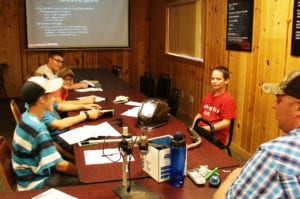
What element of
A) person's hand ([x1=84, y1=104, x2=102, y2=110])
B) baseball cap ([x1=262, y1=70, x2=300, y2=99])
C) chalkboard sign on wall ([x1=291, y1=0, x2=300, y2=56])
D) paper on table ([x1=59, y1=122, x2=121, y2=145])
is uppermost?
chalkboard sign on wall ([x1=291, y1=0, x2=300, y2=56])

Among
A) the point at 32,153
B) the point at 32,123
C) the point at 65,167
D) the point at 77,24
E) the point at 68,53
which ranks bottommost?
the point at 65,167

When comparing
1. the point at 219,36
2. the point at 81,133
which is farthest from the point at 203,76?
the point at 81,133

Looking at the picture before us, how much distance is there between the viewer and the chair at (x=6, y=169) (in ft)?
6.37

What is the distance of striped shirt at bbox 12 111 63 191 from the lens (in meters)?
1.89

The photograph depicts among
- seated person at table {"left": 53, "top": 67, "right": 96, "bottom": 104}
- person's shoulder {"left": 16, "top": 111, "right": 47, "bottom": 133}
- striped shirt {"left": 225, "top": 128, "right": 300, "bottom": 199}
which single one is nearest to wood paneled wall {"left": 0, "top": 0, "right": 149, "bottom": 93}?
seated person at table {"left": 53, "top": 67, "right": 96, "bottom": 104}

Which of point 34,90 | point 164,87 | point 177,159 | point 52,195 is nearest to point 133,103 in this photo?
point 164,87

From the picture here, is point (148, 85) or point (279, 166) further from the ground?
point (279, 166)

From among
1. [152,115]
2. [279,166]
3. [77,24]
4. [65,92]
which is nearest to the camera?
[279,166]

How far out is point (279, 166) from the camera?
103cm

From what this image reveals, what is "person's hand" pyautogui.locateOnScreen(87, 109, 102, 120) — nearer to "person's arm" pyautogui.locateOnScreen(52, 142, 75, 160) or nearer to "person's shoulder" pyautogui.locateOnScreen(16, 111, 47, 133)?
"person's arm" pyautogui.locateOnScreen(52, 142, 75, 160)

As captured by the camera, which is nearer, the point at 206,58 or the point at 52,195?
the point at 52,195

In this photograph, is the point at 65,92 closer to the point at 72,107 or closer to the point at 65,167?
the point at 72,107

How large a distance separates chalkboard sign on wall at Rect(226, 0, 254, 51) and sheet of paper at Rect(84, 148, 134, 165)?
94.9 inches

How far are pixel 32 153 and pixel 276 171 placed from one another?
1366 mm
